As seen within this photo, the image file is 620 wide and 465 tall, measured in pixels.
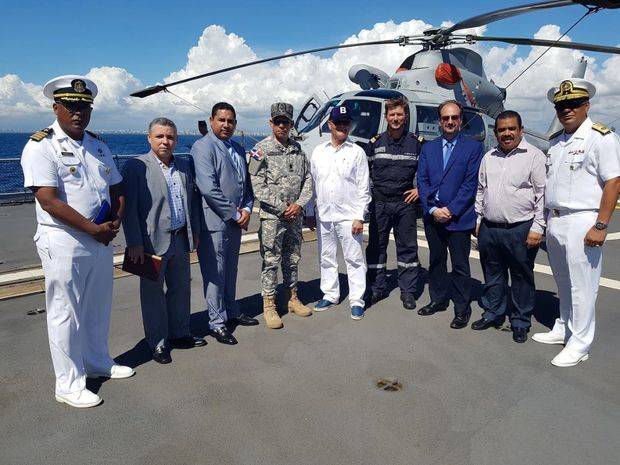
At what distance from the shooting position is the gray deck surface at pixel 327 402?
2381 mm

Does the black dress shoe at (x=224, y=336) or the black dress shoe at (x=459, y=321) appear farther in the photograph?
the black dress shoe at (x=459, y=321)

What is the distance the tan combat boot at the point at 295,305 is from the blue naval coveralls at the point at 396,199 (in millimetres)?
867

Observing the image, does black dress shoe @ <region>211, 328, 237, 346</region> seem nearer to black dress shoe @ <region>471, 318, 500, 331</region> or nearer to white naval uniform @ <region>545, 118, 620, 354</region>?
black dress shoe @ <region>471, 318, 500, 331</region>

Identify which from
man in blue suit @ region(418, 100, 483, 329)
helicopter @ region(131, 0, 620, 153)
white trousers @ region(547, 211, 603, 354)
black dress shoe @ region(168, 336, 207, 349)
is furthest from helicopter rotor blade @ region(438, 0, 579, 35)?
black dress shoe @ region(168, 336, 207, 349)

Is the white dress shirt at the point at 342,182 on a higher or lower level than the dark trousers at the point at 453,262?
higher

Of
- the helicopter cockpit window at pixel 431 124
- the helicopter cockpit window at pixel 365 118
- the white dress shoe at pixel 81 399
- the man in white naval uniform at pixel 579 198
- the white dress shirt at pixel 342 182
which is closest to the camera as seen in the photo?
the white dress shoe at pixel 81 399

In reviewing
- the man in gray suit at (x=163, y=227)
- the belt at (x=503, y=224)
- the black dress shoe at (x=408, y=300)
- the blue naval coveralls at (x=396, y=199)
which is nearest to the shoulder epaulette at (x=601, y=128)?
the belt at (x=503, y=224)

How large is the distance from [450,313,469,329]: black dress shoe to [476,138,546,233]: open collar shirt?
0.96 metres

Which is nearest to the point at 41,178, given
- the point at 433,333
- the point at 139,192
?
the point at 139,192

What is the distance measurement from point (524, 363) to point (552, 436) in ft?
3.11

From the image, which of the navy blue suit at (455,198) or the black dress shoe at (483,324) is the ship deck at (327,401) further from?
the navy blue suit at (455,198)

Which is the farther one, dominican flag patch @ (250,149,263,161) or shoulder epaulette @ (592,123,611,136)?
dominican flag patch @ (250,149,263,161)

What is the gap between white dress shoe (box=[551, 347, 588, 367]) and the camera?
3.32 m

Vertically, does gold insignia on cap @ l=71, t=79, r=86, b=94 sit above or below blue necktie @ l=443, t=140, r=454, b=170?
above
